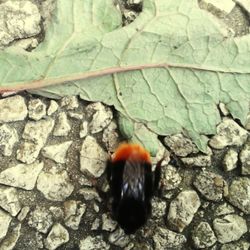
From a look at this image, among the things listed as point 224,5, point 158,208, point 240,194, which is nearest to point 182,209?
point 158,208

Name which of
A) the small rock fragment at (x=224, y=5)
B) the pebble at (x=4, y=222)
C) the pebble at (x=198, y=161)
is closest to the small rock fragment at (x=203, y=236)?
the pebble at (x=198, y=161)

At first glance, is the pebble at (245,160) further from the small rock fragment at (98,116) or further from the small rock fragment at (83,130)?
the small rock fragment at (83,130)

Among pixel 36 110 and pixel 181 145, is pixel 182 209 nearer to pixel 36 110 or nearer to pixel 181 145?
pixel 181 145

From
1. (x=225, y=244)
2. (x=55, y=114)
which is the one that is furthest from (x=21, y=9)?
(x=225, y=244)

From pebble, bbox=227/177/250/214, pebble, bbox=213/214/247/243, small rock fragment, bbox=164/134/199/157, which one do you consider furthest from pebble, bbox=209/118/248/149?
pebble, bbox=213/214/247/243

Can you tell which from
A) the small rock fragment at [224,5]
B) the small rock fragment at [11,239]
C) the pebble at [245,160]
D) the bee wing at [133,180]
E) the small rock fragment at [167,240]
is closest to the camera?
the bee wing at [133,180]

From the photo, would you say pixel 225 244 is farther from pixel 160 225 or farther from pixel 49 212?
pixel 49 212
